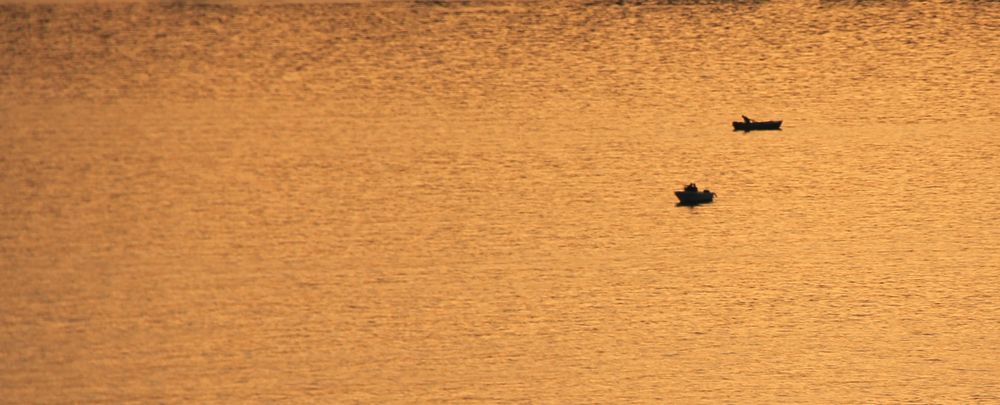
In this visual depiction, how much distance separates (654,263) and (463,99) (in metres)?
15.4

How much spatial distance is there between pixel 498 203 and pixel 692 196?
412 centimetres

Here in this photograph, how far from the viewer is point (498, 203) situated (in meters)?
39.2

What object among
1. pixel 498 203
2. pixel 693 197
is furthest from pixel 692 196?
pixel 498 203

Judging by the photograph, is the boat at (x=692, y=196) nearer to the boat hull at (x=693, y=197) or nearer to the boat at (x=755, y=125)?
the boat hull at (x=693, y=197)

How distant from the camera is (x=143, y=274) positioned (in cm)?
3475

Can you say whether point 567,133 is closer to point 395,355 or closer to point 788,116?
point 788,116

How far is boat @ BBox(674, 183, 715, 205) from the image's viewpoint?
39.1 m

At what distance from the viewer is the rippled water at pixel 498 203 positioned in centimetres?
2941

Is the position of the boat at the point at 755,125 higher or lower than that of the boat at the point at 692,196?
lower

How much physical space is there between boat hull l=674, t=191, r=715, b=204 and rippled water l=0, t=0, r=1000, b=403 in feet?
1.87

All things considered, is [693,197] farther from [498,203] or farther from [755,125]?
[755,125]

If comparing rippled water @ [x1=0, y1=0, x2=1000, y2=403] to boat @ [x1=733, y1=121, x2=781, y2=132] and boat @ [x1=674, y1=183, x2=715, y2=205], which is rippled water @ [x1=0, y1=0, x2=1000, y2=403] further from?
boat @ [x1=674, y1=183, x2=715, y2=205]

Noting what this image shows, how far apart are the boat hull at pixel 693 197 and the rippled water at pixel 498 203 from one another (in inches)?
22.4

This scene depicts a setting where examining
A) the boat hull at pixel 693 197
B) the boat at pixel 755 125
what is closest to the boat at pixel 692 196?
the boat hull at pixel 693 197
